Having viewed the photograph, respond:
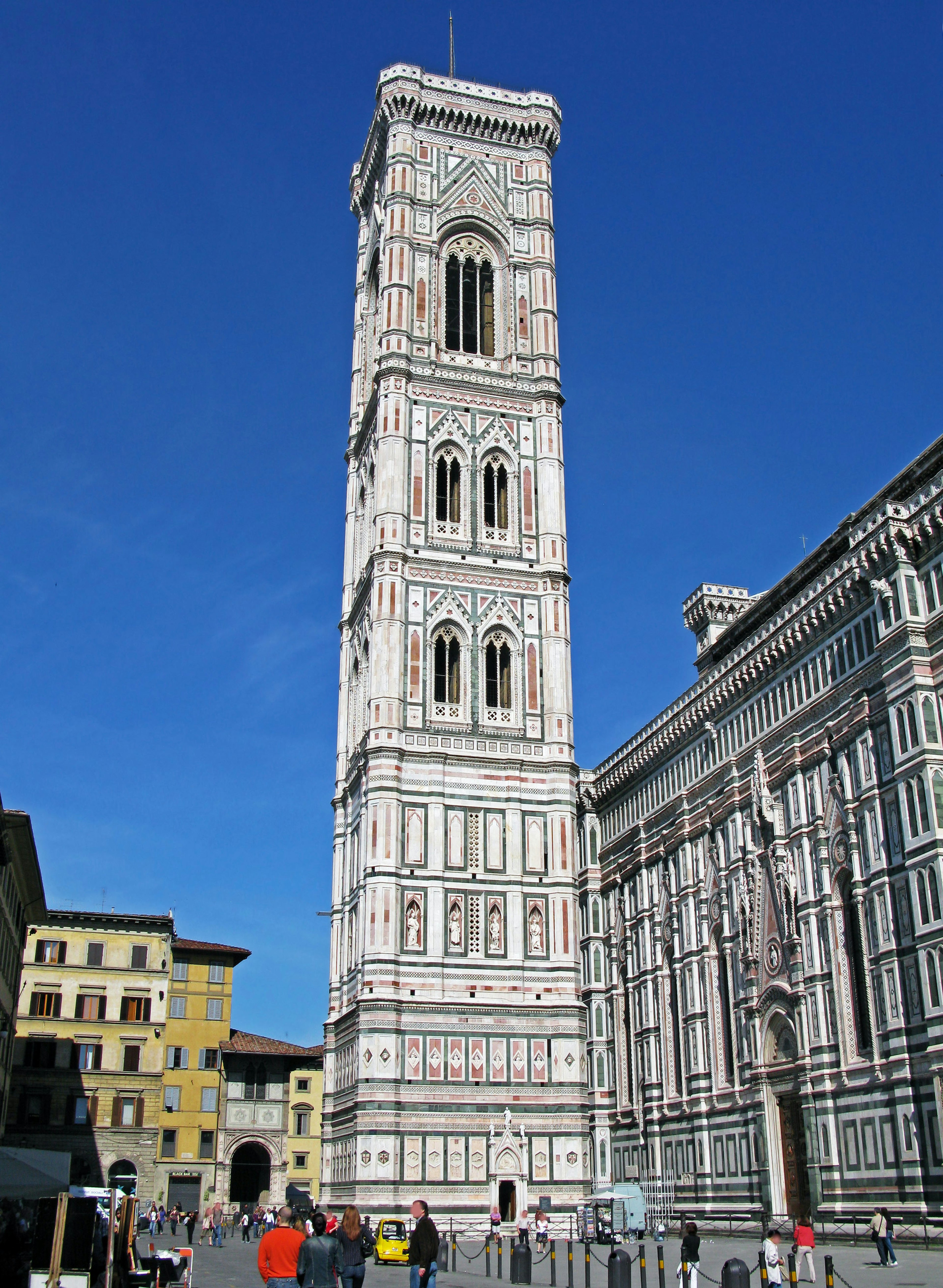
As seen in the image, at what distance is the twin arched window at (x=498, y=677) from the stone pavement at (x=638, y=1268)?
1932 centimetres

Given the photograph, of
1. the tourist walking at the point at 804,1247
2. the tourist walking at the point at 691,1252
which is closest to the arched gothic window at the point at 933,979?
the tourist walking at the point at 804,1247

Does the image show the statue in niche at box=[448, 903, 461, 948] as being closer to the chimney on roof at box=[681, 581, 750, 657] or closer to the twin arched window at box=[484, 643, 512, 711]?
the twin arched window at box=[484, 643, 512, 711]

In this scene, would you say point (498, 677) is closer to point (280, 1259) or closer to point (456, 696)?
point (456, 696)

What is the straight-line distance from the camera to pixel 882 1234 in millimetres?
27984

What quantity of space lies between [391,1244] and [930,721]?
20.3 meters

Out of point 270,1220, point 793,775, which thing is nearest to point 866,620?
point 793,775

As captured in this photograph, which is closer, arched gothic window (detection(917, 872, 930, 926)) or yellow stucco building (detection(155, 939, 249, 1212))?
arched gothic window (detection(917, 872, 930, 926))

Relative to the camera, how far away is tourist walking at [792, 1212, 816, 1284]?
24.0 meters

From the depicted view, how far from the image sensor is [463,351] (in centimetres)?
5681

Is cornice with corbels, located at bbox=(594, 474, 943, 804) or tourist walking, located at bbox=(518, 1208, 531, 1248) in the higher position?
cornice with corbels, located at bbox=(594, 474, 943, 804)

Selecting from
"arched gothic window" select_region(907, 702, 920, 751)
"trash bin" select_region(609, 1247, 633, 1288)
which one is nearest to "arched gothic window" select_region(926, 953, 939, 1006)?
"arched gothic window" select_region(907, 702, 920, 751)

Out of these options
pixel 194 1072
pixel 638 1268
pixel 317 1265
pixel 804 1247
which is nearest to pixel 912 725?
pixel 804 1247

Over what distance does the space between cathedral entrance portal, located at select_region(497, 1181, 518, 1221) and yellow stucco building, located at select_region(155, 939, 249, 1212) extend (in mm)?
25368

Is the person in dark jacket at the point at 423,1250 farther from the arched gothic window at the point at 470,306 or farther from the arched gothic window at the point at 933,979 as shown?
the arched gothic window at the point at 470,306
